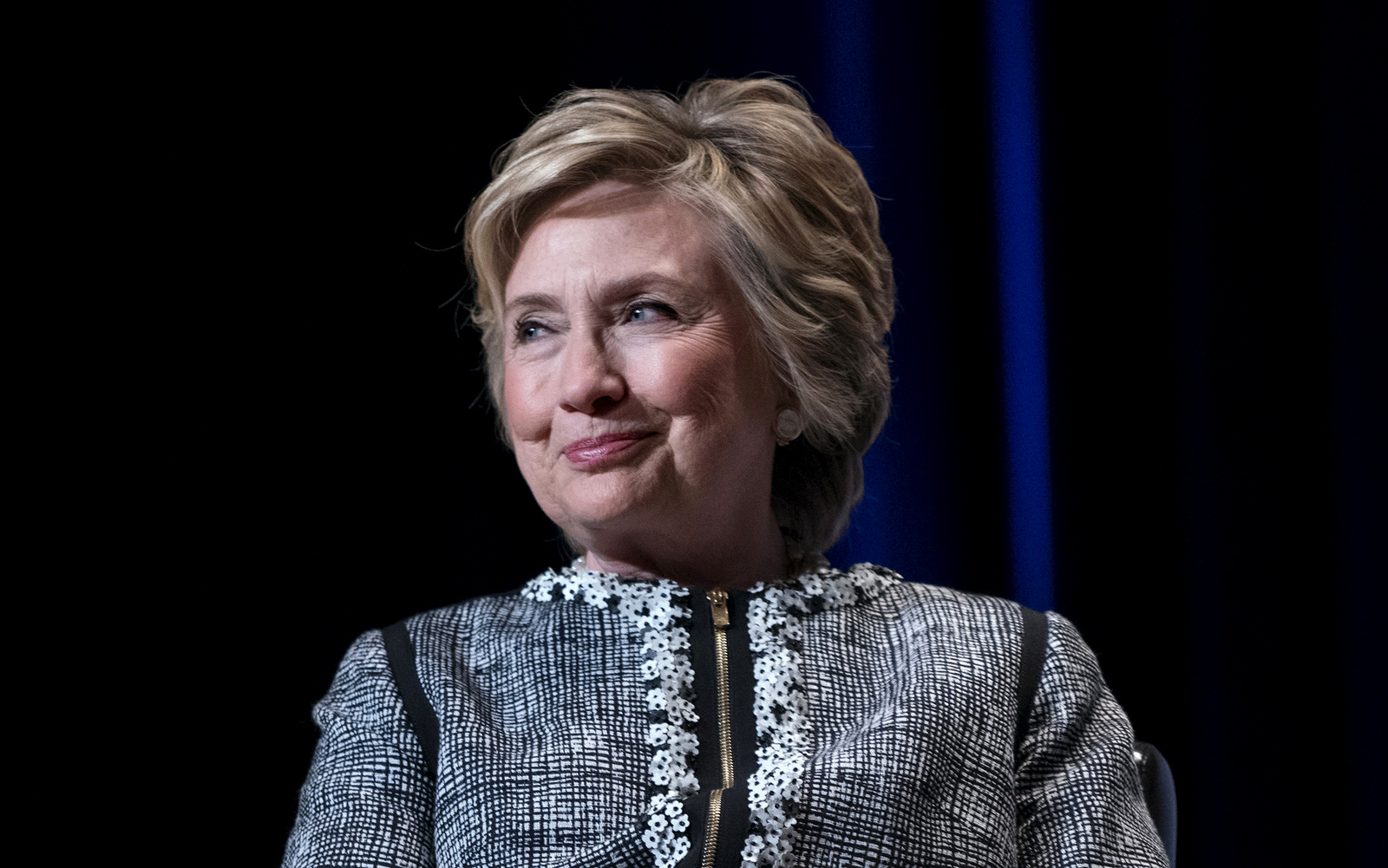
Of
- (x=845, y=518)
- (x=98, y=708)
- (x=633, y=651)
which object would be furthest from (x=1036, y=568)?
(x=98, y=708)

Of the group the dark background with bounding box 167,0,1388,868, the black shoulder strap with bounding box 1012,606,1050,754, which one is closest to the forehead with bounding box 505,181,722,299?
the black shoulder strap with bounding box 1012,606,1050,754

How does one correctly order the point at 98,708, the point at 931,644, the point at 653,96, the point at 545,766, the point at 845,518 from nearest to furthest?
the point at 545,766, the point at 931,644, the point at 653,96, the point at 845,518, the point at 98,708

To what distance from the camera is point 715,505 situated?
146 cm

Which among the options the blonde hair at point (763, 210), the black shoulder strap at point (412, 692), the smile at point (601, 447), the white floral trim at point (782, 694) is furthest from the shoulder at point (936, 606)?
the black shoulder strap at point (412, 692)

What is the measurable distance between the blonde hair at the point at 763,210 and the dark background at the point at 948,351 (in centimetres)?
43

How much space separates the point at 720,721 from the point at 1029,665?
1.08 ft

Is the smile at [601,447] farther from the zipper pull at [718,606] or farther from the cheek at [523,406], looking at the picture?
the zipper pull at [718,606]

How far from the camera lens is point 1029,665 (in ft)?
4.69

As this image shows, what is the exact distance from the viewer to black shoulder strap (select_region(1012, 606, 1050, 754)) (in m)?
1.41

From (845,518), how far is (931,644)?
0.97 feet

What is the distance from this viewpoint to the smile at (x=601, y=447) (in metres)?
1.38

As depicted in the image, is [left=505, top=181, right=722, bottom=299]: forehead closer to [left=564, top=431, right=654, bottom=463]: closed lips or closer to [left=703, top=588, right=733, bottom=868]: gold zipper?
[left=564, top=431, right=654, bottom=463]: closed lips

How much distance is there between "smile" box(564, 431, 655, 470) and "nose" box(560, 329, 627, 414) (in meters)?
0.03

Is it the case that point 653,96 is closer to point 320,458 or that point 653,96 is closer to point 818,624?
point 818,624
